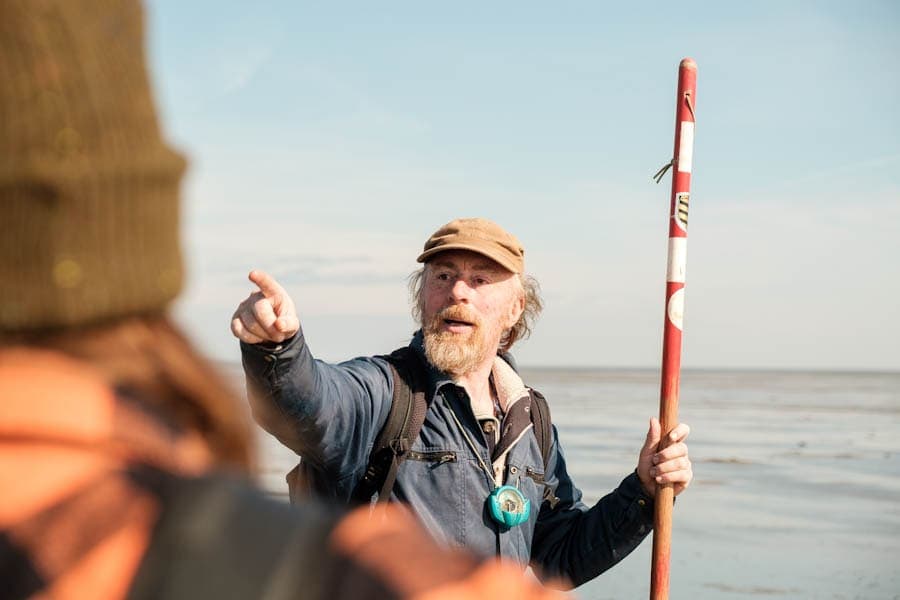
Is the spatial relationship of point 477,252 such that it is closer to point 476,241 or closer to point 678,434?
point 476,241

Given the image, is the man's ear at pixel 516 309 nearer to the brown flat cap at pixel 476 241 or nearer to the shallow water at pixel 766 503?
the brown flat cap at pixel 476 241

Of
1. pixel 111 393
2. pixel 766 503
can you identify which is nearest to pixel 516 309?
pixel 111 393

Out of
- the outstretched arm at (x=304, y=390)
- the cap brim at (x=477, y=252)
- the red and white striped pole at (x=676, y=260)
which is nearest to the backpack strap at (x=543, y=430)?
the red and white striped pole at (x=676, y=260)

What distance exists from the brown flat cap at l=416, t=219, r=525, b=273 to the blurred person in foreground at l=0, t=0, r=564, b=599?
3.64 metres

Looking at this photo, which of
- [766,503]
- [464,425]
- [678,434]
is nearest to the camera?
[464,425]

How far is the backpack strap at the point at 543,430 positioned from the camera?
440cm

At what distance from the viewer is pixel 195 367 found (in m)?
0.89

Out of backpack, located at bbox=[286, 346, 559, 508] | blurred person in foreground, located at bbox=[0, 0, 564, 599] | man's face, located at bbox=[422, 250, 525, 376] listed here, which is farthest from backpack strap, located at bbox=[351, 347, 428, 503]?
blurred person in foreground, located at bbox=[0, 0, 564, 599]

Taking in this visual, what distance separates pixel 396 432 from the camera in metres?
3.94

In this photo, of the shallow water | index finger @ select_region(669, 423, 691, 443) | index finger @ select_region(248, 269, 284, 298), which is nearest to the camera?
index finger @ select_region(248, 269, 284, 298)

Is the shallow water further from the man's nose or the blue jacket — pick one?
the man's nose

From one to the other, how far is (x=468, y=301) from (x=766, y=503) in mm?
8714

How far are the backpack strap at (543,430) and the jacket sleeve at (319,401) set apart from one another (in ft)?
2.29

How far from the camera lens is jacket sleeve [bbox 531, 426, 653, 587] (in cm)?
444
